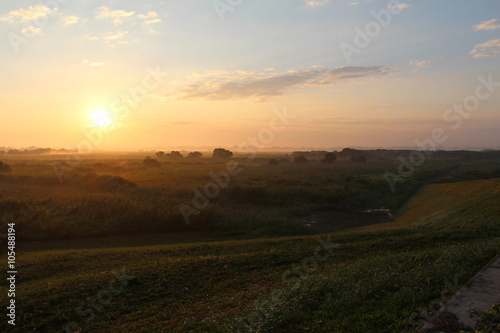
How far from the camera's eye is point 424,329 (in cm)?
554

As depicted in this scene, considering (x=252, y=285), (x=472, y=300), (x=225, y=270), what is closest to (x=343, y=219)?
(x=225, y=270)

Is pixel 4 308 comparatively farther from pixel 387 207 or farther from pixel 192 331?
pixel 387 207

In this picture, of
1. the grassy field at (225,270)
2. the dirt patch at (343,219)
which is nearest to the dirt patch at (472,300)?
the grassy field at (225,270)

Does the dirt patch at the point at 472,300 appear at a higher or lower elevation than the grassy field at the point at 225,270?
higher

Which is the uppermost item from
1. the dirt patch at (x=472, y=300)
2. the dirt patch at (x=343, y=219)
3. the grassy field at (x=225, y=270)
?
the dirt patch at (x=472, y=300)

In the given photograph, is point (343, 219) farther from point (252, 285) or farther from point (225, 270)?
point (252, 285)

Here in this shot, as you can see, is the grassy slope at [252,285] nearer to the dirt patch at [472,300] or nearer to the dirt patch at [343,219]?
the dirt patch at [472,300]

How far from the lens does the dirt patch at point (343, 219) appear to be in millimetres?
25628

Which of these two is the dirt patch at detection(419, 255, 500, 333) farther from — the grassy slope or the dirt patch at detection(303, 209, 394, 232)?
the dirt patch at detection(303, 209, 394, 232)

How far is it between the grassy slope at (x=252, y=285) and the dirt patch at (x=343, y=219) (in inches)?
330

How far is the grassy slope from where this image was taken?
7.26m

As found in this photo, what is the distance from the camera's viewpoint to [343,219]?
28359 mm

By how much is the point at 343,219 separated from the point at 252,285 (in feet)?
62.5

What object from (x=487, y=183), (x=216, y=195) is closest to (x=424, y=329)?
(x=216, y=195)
